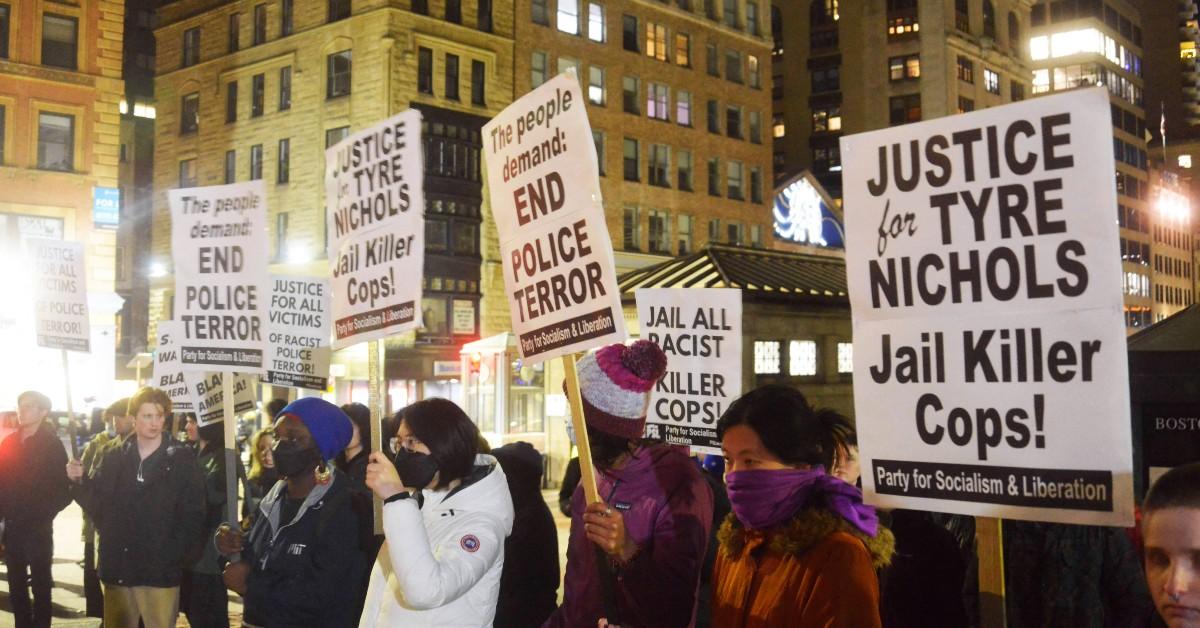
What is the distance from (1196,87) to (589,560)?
14249cm

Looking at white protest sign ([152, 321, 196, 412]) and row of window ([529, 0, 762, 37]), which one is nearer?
white protest sign ([152, 321, 196, 412])

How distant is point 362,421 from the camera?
6.81 m

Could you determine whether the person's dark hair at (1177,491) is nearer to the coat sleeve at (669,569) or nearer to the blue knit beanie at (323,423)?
the coat sleeve at (669,569)

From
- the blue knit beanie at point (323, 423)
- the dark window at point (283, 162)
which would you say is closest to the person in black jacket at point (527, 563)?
the blue knit beanie at point (323, 423)

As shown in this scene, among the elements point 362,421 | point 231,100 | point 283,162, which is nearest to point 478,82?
point 283,162

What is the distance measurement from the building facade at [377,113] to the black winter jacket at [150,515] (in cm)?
3269

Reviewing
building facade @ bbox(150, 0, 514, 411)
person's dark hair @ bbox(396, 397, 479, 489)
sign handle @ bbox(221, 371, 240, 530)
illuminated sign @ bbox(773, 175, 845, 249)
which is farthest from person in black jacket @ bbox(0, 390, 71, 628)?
illuminated sign @ bbox(773, 175, 845, 249)

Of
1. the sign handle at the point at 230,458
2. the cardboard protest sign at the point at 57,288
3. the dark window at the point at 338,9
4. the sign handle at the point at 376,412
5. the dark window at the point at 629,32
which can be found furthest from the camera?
the dark window at the point at 629,32

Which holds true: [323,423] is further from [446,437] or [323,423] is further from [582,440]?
[582,440]

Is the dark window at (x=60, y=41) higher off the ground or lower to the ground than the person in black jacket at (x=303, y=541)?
higher

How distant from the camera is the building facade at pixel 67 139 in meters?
32.8

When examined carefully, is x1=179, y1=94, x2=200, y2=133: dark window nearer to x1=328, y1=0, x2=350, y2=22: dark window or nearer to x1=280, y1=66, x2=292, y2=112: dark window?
x1=280, y1=66, x2=292, y2=112: dark window

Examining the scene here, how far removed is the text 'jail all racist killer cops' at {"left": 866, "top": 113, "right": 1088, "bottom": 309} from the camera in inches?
142

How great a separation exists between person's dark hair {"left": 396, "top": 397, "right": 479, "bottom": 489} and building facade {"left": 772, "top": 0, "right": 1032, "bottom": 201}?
75573 mm
